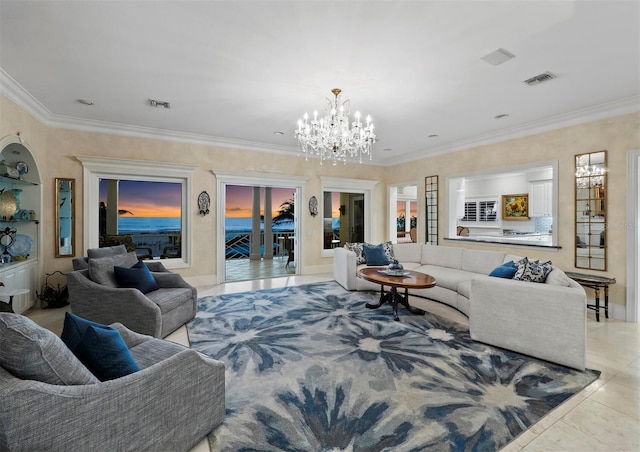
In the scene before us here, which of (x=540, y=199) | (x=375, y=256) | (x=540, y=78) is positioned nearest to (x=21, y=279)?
(x=375, y=256)

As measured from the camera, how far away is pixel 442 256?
547cm

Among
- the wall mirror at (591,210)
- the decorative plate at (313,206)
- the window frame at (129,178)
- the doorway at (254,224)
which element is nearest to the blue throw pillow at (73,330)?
the window frame at (129,178)

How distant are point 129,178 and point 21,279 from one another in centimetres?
214

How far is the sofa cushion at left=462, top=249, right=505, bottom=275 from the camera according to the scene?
15.3ft

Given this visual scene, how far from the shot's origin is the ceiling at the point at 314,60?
232 centimetres

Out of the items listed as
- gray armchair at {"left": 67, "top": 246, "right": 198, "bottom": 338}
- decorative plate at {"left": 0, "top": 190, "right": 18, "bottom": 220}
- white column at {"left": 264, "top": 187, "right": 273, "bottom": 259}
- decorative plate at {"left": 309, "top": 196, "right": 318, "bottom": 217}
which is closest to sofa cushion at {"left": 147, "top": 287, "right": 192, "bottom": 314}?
gray armchair at {"left": 67, "top": 246, "right": 198, "bottom": 338}

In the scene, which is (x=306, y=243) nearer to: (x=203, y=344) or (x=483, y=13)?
(x=203, y=344)

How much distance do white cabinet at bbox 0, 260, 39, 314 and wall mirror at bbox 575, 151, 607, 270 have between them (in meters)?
7.78

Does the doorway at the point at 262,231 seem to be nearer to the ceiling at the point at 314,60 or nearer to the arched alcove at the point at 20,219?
the arched alcove at the point at 20,219

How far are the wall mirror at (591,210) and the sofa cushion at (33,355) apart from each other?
588cm

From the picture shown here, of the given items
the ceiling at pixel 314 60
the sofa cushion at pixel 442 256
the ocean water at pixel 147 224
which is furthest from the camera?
the ocean water at pixel 147 224

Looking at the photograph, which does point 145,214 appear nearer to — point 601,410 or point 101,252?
point 101,252

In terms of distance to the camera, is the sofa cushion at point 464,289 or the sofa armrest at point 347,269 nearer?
the sofa cushion at point 464,289

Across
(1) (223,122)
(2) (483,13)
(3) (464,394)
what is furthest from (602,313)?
(1) (223,122)
